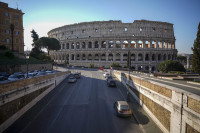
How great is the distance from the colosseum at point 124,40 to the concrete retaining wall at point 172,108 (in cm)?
4795

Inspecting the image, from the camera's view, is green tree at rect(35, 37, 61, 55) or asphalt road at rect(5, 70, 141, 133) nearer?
asphalt road at rect(5, 70, 141, 133)

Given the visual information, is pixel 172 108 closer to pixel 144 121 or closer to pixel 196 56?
pixel 144 121

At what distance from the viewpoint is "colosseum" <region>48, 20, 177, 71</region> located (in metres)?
60.4

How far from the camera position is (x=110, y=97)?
1858cm

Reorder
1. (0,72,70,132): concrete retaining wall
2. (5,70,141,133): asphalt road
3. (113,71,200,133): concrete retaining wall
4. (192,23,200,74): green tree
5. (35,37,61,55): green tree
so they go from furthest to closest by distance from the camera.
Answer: (35,37,61,55): green tree
(192,23,200,74): green tree
(5,70,141,133): asphalt road
(0,72,70,132): concrete retaining wall
(113,71,200,133): concrete retaining wall

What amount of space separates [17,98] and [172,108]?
47.2 ft

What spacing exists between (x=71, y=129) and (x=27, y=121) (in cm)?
481

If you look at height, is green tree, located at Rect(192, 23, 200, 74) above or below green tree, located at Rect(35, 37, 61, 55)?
below

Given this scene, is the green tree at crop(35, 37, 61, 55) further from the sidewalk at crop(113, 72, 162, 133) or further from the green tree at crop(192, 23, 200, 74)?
the green tree at crop(192, 23, 200, 74)

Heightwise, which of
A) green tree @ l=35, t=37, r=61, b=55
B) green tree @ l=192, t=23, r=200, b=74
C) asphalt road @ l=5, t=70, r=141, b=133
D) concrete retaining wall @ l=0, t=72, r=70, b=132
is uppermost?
green tree @ l=35, t=37, r=61, b=55

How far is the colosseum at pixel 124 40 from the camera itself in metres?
60.4

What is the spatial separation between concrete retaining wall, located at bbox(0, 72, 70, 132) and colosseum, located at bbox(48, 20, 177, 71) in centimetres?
4607

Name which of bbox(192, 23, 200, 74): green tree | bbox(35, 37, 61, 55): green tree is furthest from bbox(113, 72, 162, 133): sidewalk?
bbox(35, 37, 61, 55): green tree

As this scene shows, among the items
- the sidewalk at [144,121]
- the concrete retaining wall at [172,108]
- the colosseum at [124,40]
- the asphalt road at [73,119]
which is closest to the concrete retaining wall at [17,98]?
the asphalt road at [73,119]
